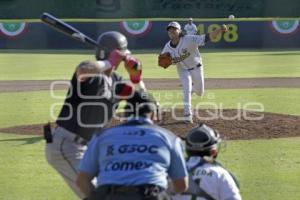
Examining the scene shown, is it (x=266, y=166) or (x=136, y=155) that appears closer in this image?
(x=136, y=155)

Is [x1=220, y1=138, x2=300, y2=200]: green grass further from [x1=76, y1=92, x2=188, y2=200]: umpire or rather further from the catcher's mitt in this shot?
[x1=76, y1=92, x2=188, y2=200]: umpire

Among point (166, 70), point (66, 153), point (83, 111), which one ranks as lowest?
point (166, 70)

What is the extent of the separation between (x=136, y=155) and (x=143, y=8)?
4357cm

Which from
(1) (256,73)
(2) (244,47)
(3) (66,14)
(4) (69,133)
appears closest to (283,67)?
(1) (256,73)

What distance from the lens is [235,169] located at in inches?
381

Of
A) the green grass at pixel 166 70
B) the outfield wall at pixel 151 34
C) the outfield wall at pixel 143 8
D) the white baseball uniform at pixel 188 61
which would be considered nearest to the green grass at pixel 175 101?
the white baseball uniform at pixel 188 61

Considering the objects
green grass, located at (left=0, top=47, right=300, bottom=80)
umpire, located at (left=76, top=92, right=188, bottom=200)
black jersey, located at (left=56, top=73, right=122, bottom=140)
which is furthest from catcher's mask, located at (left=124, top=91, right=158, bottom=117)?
green grass, located at (left=0, top=47, right=300, bottom=80)

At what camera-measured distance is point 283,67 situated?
Answer: 26.4 meters

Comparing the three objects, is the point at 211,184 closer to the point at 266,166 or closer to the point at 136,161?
the point at 136,161

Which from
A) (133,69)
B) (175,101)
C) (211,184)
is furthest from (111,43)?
(175,101)

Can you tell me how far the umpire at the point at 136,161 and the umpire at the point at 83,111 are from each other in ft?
4.34

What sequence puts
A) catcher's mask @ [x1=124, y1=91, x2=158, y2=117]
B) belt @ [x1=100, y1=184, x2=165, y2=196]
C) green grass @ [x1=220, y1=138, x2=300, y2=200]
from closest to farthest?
1. belt @ [x1=100, y1=184, x2=165, y2=196]
2. catcher's mask @ [x1=124, y1=91, x2=158, y2=117]
3. green grass @ [x1=220, y1=138, x2=300, y2=200]

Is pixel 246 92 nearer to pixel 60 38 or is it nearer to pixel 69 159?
pixel 69 159

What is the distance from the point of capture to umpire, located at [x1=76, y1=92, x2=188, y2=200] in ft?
15.0
